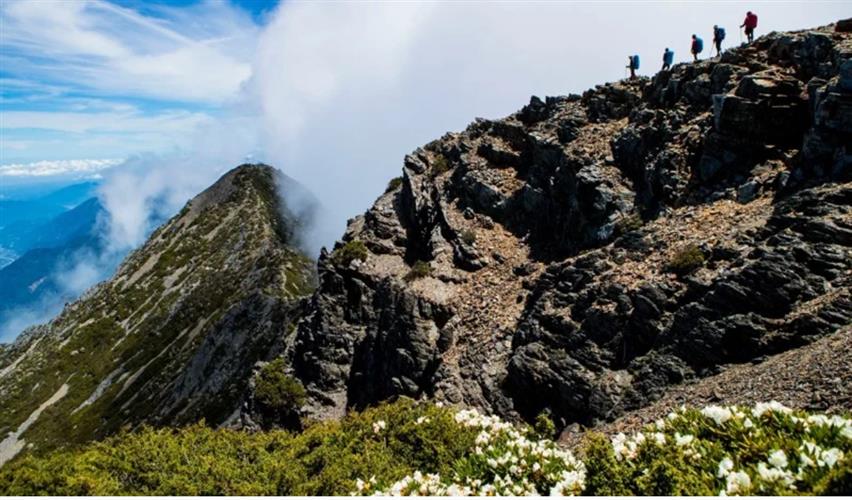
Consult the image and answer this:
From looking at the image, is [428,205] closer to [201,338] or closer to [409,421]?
[409,421]

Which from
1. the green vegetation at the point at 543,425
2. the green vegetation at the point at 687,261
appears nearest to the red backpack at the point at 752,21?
the green vegetation at the point at 687,261

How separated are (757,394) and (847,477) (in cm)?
1264

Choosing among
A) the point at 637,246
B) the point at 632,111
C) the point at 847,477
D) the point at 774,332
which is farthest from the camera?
the point at 632,111

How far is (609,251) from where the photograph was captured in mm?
28984

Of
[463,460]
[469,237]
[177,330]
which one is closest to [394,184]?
[469,237]

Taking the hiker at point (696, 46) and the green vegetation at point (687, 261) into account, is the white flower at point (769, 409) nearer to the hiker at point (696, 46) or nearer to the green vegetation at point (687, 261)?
the green vegetation at point (687, 261)

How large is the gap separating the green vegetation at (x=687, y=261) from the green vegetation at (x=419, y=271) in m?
16.8

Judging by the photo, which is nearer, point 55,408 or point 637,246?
point 637,246

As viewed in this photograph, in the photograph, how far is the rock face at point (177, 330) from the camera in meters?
73.3

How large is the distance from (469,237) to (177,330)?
81543 millimetres

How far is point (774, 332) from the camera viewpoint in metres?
20.3

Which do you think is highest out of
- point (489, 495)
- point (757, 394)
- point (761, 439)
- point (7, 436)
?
point (761, 439)

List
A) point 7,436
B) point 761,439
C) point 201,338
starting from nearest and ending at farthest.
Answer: point 761,439
point 201,338
point 7,436

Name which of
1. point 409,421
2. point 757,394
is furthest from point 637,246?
point 409,421
